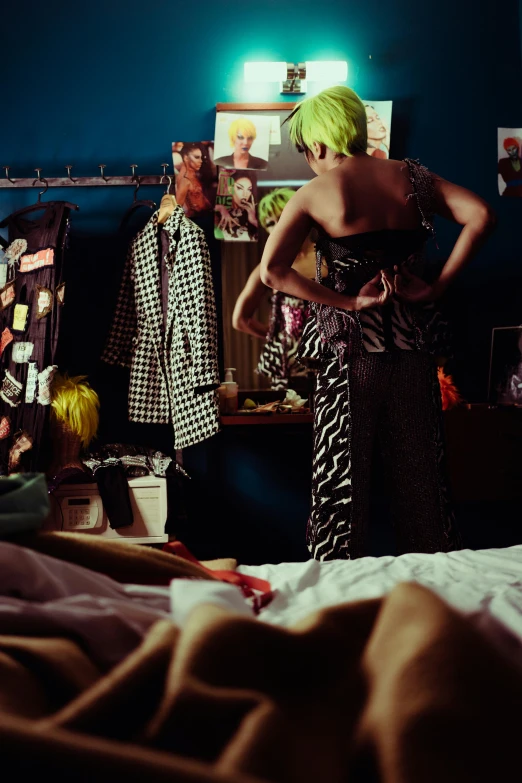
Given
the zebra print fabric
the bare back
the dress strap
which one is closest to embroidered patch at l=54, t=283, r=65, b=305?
the bare back

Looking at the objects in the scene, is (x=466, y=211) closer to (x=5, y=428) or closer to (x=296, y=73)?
(x=296, y=73)

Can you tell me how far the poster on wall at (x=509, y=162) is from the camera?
3291 mm

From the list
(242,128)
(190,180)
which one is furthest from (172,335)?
(242,128)

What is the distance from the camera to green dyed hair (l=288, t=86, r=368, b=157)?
2.16 m

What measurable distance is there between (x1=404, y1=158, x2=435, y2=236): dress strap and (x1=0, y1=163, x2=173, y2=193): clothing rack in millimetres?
1306

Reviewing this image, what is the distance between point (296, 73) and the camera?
10.6ft

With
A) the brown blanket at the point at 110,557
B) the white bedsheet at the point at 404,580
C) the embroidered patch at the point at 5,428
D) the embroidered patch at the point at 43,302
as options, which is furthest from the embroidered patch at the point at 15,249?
the brown blanket at the point at 110,557

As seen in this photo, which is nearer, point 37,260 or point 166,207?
point 37,260

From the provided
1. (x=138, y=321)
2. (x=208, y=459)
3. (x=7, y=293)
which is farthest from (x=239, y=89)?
(x=208, y=459)

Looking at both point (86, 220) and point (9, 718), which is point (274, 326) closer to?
point (86, 220)

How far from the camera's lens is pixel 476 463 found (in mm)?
2893

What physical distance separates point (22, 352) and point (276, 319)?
107cm

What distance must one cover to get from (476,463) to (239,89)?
1.97 m

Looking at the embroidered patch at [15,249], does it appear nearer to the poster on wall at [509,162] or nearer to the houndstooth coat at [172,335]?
the houndstooth coat at [172,335]
